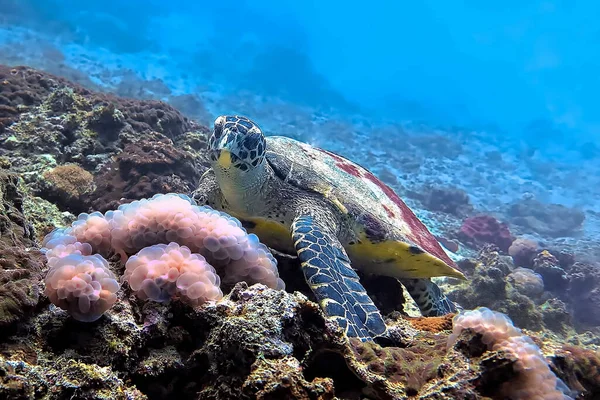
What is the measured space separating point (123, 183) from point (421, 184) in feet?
49.3

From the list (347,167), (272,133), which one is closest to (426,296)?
(347,167)

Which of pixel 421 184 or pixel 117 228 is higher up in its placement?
pixel 421 184

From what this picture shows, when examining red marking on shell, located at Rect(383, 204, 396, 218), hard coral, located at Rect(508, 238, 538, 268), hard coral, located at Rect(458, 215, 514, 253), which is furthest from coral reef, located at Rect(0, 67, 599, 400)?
hard coral, located at Rect(458, 215, 514, 253)

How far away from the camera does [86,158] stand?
5.14 meters

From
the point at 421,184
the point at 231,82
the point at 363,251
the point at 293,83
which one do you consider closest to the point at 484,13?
the point at 293,83

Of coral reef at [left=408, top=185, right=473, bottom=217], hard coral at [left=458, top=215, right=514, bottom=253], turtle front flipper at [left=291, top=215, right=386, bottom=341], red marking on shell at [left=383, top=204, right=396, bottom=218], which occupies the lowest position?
turtle front flipper at [left=291, top=215, right=386, bottom=341]

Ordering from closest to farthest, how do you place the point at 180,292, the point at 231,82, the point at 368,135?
the point at 180,292, the point at 368,135, the point at 231,82

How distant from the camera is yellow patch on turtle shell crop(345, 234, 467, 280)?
355 cm

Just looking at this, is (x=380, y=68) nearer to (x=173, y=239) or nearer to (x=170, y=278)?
(x=173, y=239)

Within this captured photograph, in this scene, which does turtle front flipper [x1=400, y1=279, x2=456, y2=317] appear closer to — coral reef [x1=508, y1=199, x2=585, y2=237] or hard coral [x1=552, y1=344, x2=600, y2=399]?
hard coral [x1=552, y1=344, x2=600, y2=399]

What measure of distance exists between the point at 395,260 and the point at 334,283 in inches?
51.3

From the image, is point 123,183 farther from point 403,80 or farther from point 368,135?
point 403,80

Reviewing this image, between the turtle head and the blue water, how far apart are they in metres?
14.7

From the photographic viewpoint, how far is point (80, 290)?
4.30 feet
